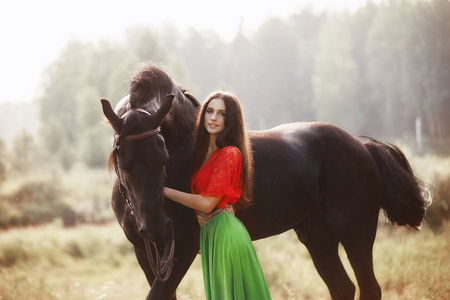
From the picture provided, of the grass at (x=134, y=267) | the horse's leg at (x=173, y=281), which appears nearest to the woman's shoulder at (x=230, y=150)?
the horse's leg at (x=173, y=281)

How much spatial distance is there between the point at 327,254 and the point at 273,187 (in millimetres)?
1101

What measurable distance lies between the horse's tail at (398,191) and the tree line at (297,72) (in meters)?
6.41

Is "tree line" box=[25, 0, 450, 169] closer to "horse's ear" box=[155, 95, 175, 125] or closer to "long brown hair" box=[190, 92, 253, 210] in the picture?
"long brown hair" box=[190, 92, 253, 210]

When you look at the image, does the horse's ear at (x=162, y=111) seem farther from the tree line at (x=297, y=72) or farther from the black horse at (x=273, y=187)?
the tree line at (x=297, y=72)

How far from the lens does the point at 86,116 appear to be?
87.2 ft

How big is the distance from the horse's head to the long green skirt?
40 centimetres

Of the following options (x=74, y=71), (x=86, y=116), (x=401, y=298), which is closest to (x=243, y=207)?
(x=401, y=298)

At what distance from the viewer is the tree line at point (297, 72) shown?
696 inches

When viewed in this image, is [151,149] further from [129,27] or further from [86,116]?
[129,27]

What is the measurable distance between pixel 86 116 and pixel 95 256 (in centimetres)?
1841

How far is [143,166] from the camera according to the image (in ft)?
A: 8.10

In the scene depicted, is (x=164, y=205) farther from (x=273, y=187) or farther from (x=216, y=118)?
(x=273, y=187)

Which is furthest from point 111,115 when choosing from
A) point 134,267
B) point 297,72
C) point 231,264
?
point 297,72

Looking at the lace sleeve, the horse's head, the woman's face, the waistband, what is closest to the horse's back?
the waistband
